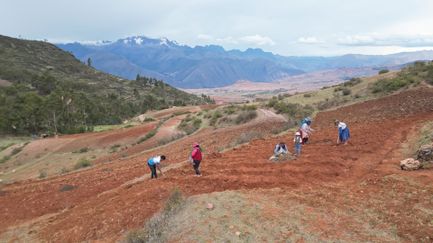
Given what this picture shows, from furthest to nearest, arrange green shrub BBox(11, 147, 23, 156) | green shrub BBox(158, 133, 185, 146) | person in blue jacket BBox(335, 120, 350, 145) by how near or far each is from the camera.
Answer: green shrub BBox(11, 147, 23, 156) < green shrub BBox(158, 133, 185, 146) < person in blue jacket BBox(335, 120, 350, 145)

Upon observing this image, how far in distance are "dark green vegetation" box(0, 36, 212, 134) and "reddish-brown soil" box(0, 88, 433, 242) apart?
38.3 m

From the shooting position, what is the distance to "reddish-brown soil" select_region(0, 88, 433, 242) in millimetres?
13359

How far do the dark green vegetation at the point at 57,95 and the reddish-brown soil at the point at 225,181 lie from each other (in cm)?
3826

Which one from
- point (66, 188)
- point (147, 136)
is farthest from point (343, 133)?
point (147, 136)

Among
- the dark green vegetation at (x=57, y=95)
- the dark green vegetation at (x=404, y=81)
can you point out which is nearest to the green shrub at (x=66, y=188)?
the dark green vegetation at (x=404, y=81)

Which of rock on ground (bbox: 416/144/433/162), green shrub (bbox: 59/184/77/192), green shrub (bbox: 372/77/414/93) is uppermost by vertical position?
green shrub (bbox: 372/77/414/93)

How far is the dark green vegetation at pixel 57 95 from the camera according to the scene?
59.5m

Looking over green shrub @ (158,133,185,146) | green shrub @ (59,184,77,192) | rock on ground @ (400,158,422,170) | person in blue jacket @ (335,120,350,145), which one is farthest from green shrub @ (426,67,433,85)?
green shrub @ (59,184,77,192)

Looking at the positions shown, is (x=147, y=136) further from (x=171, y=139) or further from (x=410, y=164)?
(x=410, y=164)

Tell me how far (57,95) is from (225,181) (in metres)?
53.6

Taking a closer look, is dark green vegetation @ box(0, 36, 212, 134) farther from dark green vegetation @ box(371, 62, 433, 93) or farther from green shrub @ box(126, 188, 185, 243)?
green shrub @ box(126, 188, 185, 243)

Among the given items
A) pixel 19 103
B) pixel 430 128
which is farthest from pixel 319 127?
pixel 19 103

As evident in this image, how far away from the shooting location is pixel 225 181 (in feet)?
47.7

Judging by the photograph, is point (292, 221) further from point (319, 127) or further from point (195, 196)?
point (319, 127)
